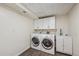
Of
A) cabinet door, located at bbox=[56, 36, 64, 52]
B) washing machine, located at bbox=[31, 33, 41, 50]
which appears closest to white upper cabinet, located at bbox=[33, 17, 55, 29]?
washing machine, located at bbox=[31, 33, 41, 50]

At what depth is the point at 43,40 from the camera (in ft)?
11.9

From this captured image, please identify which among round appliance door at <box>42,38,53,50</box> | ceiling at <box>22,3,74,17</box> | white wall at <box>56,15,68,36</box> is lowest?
round appliance door at <box>42,38,53,50</box>

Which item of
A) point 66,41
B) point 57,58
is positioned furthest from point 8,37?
→ point 66,41

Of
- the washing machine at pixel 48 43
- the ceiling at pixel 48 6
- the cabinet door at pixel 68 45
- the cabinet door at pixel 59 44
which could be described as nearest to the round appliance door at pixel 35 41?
the washing machine at pixel 48 43

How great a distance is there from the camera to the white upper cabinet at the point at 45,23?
394cm

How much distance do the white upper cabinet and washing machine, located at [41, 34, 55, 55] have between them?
78 centimetres

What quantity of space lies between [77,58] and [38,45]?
10.9ft

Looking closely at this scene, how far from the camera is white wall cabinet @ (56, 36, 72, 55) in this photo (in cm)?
299

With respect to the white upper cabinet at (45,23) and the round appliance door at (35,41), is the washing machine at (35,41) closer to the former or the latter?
the round appliance door at (35,41)

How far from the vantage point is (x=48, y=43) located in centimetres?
340

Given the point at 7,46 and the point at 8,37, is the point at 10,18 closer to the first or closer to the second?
the point at 8,37

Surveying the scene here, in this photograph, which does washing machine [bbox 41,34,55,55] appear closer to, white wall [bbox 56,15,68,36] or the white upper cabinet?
the white upper cabinet

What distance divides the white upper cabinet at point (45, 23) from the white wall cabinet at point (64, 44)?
0.96 m

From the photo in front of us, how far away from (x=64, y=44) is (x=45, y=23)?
171 cm
